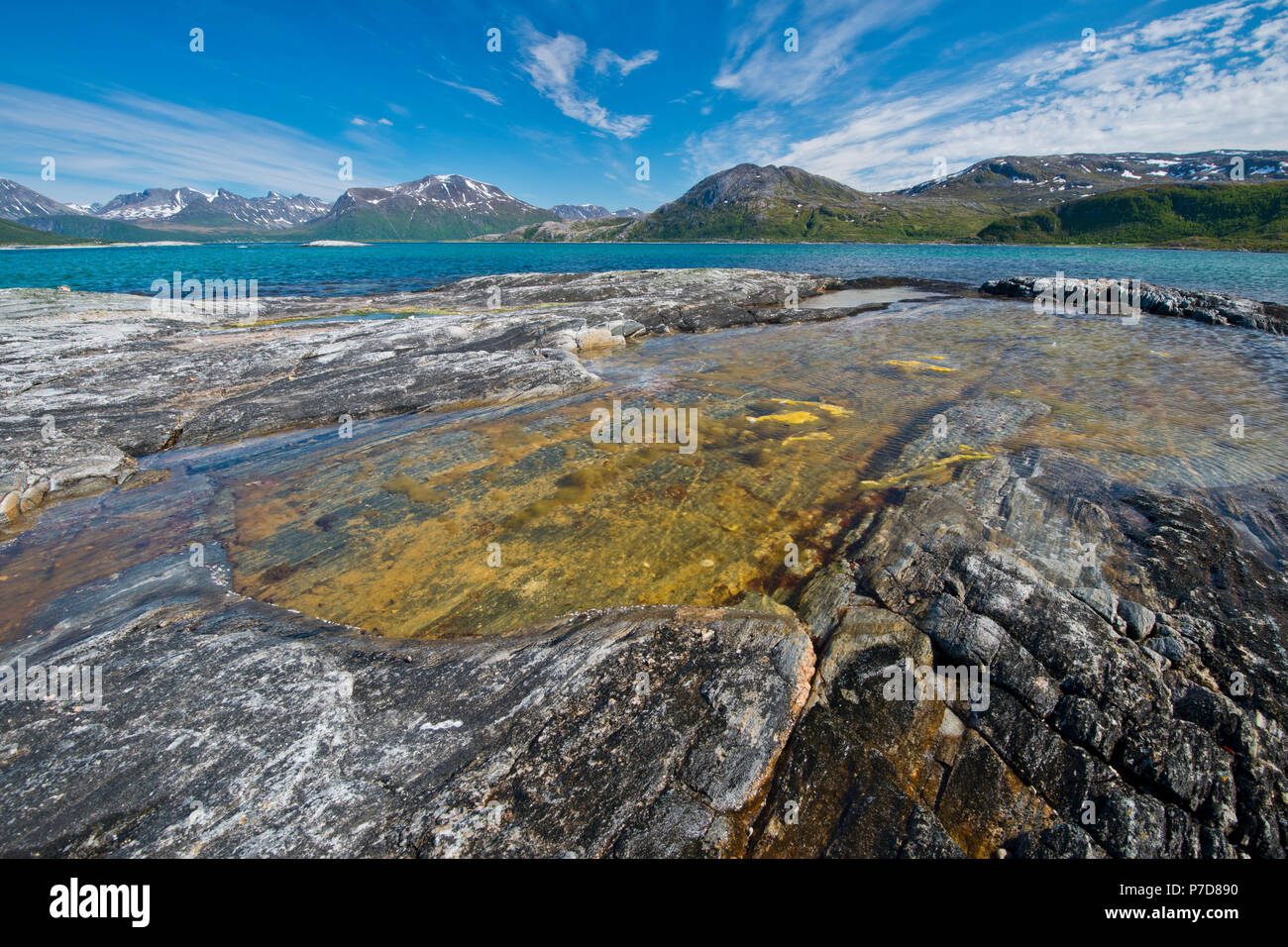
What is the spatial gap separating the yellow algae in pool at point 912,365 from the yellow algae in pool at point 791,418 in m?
9.26

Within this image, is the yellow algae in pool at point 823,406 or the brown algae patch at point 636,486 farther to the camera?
the yellow algae in pool at point 823,406

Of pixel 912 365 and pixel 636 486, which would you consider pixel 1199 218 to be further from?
pixel 636 486

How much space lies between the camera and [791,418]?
57.9 ft

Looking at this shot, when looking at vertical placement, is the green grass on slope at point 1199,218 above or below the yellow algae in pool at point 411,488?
above

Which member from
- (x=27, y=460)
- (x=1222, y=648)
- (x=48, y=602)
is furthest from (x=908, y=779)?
(x=27, y=460)

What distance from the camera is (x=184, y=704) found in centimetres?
638

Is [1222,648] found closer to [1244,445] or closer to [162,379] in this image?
[1244,445]

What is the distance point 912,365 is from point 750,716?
2299cm

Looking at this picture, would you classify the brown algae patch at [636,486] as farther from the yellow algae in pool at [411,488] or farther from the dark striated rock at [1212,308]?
the dark striated rock at [1212,308]

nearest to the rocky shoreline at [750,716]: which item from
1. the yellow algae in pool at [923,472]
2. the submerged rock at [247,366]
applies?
the yellow algae in pool at [923,472]

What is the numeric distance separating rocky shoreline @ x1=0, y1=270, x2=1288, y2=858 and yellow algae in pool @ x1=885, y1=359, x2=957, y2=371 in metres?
13.4

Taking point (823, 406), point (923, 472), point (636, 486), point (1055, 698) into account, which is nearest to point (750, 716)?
point (1055, 698)

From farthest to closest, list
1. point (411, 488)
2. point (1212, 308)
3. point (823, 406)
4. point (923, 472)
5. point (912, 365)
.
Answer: point (1212, 308) < point (912, 365) < point (823, 406) < point (923, 472) < point (411, 488)

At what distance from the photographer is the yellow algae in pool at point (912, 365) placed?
23500 millimetres
